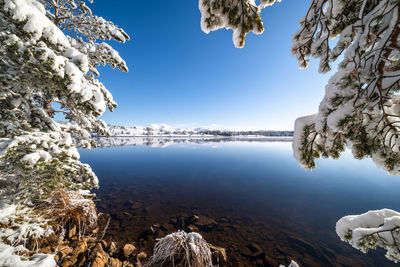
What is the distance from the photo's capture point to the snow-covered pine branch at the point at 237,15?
8.80ft

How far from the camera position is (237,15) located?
276 cm

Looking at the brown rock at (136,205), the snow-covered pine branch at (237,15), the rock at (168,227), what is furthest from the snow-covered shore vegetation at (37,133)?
the brown rock at (136,205)

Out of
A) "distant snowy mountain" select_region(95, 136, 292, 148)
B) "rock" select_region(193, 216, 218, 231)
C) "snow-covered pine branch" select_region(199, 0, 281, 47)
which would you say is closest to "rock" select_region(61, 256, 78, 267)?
"rock" select_region(193, 216, 218, 231)

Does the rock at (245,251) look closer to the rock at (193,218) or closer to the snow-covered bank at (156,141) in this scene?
the rock at (193,218)

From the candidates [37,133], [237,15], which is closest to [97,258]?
[37,133]

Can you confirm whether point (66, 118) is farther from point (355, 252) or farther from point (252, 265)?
point (355, 252)

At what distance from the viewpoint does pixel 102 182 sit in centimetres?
1423

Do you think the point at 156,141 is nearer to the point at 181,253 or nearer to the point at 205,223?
the point at 205,223

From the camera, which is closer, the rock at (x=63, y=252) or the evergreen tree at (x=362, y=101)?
the evergreen tree at (x=362, y=101)

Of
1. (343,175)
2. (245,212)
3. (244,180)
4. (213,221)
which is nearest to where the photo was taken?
(213,221)

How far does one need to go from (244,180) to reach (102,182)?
15.6 m

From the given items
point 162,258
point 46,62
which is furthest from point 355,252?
point 46,62

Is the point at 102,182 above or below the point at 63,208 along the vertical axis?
below

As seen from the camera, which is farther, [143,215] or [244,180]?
[244,180]
